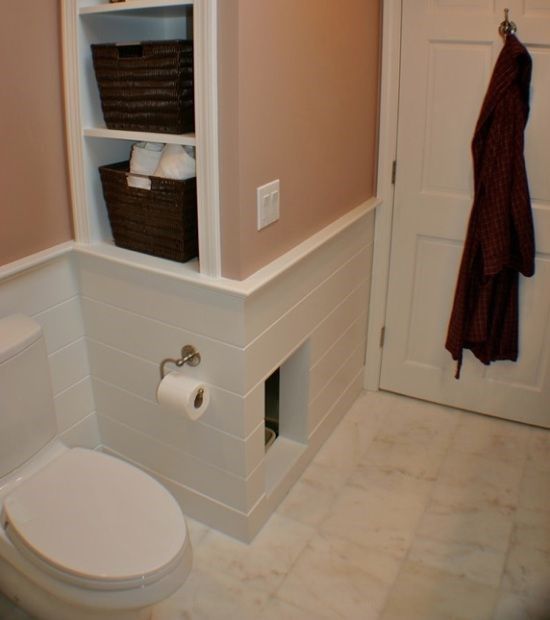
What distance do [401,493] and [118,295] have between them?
1.26m

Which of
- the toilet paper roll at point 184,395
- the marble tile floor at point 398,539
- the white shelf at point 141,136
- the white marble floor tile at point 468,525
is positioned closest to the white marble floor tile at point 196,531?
the marble tile floor at point 398,539

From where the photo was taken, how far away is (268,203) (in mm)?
1787

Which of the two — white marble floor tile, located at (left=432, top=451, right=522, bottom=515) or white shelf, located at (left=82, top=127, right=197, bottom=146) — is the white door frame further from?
white shelf, located at (left=82, top=127, right=197, bottom=146)

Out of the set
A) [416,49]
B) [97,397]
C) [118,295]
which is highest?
[416,49]

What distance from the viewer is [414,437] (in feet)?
8.63

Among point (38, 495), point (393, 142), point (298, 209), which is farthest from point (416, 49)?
point (38, 495)

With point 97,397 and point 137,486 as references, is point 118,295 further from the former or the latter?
point 137,486

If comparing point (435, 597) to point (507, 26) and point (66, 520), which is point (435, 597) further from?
point (507, 26)

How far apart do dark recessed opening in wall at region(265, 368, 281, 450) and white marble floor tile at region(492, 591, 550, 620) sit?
0.96 m

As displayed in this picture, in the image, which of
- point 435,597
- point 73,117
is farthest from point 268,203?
point 435,597

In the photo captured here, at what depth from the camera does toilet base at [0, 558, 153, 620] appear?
1604 millimetres

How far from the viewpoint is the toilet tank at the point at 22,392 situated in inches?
65.8

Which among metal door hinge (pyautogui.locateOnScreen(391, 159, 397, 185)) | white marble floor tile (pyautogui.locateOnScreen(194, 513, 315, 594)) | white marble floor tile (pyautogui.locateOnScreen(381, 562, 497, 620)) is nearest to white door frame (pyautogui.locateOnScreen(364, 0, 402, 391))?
metal door hinge (pyautogui.locateOnScreen(391, 159, 397, 185))

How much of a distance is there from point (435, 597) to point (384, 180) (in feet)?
5.08
